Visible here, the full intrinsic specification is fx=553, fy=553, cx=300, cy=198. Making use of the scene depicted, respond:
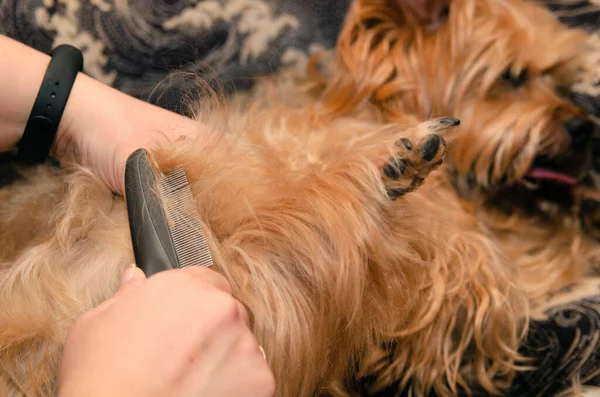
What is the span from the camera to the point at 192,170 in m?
0.81

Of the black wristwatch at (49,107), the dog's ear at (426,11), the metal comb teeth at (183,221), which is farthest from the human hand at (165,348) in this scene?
the dog's ear at (426,11)

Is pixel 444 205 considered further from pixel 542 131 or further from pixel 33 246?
pixel 33 246

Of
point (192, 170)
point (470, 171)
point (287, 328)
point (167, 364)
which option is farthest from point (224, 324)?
point (470, 171)

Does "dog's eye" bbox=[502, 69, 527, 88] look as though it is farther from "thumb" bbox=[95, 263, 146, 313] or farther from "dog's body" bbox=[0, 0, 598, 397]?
"thumb" bbox=[95, 263, 146, 313]

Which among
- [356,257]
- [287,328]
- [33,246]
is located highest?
[356,257]

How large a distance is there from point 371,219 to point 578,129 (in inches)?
26.5

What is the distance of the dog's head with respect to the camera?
1.15 metres

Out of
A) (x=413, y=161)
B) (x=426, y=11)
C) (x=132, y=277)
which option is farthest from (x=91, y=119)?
(x=426, y=11)

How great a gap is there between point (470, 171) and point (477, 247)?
0.76 ft

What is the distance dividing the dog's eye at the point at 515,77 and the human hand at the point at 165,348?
2.94 ft

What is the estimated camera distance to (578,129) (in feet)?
3.75

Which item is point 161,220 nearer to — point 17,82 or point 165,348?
point 165,348

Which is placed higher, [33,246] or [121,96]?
[121,96]

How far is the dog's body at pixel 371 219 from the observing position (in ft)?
2.34
